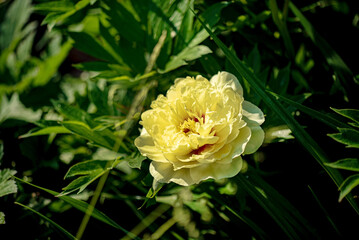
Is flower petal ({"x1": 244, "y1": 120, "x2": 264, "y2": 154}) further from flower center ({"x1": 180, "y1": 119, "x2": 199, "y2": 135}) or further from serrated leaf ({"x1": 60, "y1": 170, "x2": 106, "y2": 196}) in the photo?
serrated leaf ({"x1": 60, "y1": 170, "x2": 106, "y2": 196})

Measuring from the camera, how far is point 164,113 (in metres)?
0.77

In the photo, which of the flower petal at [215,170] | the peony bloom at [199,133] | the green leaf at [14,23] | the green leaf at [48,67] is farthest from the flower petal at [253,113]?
→ the green leaf at [14,23]

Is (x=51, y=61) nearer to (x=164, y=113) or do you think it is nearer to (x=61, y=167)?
(x=61, y=167)

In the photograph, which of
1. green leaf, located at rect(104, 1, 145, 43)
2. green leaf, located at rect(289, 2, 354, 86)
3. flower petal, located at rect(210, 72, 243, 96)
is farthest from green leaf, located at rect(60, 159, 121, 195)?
green leaf, located at rect(289, 2, 354, 86)

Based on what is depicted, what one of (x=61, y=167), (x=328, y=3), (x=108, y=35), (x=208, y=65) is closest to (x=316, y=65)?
(x=328, y=3)

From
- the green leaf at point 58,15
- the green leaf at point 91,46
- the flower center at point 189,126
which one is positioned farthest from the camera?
the green leaf at point 91,46

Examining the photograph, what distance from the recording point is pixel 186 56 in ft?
3.39

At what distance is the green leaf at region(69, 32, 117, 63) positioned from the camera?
120 cm

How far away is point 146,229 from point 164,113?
1.59 ft

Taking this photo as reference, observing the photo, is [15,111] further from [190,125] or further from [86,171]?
[190,125]

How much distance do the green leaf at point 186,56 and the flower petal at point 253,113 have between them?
0.84ft

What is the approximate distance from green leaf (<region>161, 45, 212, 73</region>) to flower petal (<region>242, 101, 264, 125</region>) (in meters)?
0.26

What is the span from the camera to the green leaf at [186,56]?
991 millimetres

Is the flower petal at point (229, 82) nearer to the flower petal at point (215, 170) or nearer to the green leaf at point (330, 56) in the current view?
the flower petal at point (215, 170)
